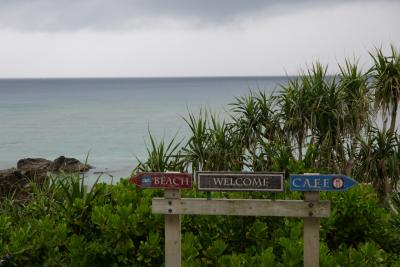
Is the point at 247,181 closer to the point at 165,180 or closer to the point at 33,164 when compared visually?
the point at 165,180

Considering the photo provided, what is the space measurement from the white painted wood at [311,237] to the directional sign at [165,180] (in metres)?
1.15

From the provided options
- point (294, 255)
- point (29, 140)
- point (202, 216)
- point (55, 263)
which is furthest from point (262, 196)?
point (29, 140)

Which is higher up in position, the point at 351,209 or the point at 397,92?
the point at 397,92

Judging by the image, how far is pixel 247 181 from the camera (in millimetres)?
6055

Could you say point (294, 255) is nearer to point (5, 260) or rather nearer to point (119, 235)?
point (119, 235)

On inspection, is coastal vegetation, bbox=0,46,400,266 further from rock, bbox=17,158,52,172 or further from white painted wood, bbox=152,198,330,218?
rock, bbox=17,158,52,172

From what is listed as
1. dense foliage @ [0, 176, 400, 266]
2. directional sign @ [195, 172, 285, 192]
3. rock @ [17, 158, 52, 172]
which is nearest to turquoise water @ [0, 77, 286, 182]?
rock @ [17, 158, 52, 172]

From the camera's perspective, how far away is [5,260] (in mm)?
6449

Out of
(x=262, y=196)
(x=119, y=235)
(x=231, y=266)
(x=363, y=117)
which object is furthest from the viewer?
(x=363, y=117)

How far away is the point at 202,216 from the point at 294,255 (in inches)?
50.5

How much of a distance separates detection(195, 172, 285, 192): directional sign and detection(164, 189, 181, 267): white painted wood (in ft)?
1.47

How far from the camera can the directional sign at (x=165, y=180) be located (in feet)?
20.4

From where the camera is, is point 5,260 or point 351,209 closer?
point 5,260

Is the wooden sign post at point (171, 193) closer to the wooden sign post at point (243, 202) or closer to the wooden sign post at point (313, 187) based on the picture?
the wooden sign post at point (243, 202)
